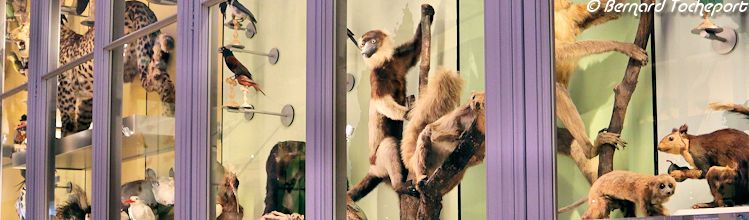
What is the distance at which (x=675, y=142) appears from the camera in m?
1.39

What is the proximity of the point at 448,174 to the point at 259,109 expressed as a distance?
75 centimetres

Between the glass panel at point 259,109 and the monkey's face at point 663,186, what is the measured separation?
0.97 meters

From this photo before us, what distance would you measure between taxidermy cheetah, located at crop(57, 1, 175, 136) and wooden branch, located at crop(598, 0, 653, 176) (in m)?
1.71

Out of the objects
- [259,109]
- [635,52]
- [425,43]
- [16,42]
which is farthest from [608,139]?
[16,42]

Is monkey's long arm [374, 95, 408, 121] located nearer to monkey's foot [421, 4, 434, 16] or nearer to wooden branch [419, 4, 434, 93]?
wooden branch [419, 4, 434, 93]

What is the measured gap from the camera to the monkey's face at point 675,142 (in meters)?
1.39

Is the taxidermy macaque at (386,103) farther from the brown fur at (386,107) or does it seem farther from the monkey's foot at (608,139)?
the monkey's foot at (608,139)

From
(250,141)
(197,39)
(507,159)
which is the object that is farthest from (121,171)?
(507,159)

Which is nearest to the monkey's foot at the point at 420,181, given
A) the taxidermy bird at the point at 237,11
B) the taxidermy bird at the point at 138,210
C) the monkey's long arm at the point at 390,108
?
the monkey's long arm at the point at 390,108

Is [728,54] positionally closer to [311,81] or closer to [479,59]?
[479,59]

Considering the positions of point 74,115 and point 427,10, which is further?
point 74,115

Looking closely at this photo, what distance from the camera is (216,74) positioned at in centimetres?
253

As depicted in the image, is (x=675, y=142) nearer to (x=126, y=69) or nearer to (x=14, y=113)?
(x=126, y=69)

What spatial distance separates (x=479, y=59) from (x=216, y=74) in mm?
1119
